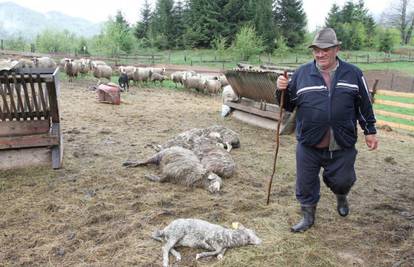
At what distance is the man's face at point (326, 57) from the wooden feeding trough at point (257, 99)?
18.5 ft

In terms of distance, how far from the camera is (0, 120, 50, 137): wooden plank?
21.3ft

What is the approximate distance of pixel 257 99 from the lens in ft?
37.7

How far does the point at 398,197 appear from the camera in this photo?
598 cm

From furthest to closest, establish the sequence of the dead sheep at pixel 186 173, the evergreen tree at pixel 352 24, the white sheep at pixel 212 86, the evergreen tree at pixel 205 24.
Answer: the evergreen tree at pixel 352 24
the evergreen tree at pixel 205 24
the white sheep at pixel 212 86
the dead sheep at pixel 186 173

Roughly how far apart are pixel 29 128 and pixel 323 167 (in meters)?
4.87

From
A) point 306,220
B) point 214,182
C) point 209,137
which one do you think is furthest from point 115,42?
point 306,220

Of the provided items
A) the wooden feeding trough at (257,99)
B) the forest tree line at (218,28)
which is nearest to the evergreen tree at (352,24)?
the forest tree line at (218,28)

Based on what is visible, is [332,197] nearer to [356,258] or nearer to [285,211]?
[285,211]

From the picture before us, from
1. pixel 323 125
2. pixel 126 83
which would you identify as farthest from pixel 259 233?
pixel 126 83

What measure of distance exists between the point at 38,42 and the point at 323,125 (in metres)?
53.4

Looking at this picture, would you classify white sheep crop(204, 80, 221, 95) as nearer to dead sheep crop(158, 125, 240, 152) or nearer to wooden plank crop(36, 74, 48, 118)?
dead sheep crop(158, 125, 240, 152)

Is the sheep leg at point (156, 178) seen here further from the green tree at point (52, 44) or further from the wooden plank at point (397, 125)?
the green tree at point (52, 44)

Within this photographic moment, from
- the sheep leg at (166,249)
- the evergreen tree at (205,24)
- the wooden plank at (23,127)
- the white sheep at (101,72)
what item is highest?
the evergreen tree at (205,24)

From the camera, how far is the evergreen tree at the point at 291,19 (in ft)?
192
